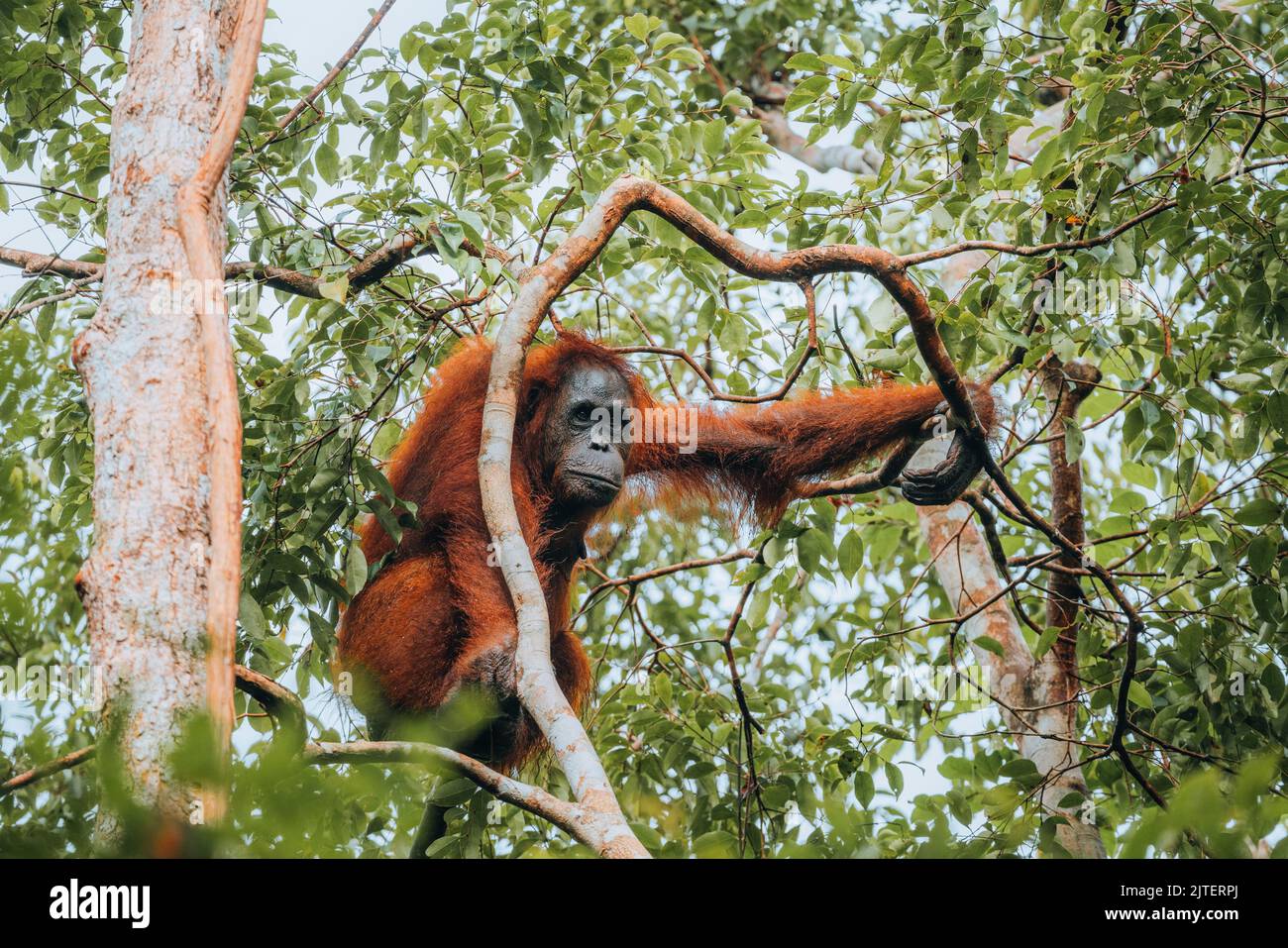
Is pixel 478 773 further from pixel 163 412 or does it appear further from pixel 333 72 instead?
pixel 333 72

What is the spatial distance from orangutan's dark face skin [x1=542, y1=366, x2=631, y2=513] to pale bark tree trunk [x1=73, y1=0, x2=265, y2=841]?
2.19m

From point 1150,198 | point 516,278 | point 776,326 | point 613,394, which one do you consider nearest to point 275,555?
point 516,278

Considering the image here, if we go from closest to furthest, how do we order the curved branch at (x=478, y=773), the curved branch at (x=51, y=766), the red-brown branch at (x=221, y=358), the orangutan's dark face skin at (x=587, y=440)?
the curved branch at (x=51, y=766) → the red-brown branch at (x=221, y=358) → the curved branch at (x=478, y=773) → the orangutan's dark face skin at (x=587, y=440)

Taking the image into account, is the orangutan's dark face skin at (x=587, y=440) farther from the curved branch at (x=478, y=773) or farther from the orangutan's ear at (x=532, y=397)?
→ the curved branch at (x=478, y=773)

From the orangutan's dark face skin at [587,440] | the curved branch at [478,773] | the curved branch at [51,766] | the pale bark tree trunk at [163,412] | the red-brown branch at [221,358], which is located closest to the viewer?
the curved branch at [51,766]

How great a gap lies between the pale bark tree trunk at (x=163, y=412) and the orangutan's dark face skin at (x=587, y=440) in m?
2.19

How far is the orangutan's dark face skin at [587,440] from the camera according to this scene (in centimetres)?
449

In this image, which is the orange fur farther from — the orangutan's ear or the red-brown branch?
the red-brown branch

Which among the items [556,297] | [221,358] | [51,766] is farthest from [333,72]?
[51,766]

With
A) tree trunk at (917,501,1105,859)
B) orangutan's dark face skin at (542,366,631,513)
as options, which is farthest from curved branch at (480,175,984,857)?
tree trunk at (917,501,1105,859)

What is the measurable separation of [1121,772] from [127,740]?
3.47m

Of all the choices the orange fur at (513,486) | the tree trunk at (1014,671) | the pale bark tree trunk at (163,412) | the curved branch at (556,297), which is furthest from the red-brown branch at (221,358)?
the tree trunk at (1014,671)
